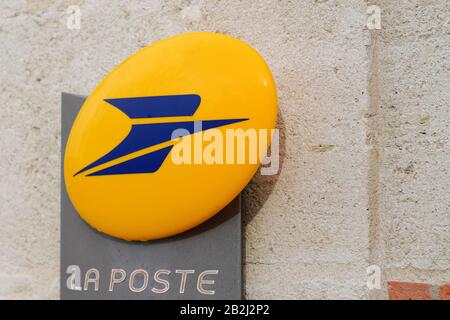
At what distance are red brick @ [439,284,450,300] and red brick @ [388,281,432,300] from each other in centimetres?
3

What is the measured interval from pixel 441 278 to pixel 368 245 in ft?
0.64

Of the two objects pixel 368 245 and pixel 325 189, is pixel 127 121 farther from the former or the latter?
pixel 368 245

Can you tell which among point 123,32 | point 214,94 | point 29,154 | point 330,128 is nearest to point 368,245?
point 330,128

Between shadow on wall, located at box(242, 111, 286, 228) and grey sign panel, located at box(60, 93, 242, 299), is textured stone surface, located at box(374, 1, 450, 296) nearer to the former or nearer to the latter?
shadow on wall, located at box(242, 111, 286, 228)

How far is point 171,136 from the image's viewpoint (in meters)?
1.30

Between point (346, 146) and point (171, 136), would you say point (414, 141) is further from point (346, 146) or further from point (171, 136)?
point (171, 136)

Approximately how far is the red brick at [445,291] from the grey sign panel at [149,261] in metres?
0.50

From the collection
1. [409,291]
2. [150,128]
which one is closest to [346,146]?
[409,291]

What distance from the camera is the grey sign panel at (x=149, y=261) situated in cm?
135

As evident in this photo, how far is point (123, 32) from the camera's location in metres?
1.54

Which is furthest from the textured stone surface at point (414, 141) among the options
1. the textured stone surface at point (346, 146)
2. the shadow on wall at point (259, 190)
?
the shadow on wall at point (259, 190)

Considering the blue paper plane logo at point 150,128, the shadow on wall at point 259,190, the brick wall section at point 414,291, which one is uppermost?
the blue paper plane logo at point 150,128

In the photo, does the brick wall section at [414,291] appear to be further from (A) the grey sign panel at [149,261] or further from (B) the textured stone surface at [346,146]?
(A) the grey sign panel at [149,261]

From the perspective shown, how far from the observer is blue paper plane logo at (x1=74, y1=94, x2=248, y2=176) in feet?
4.25
